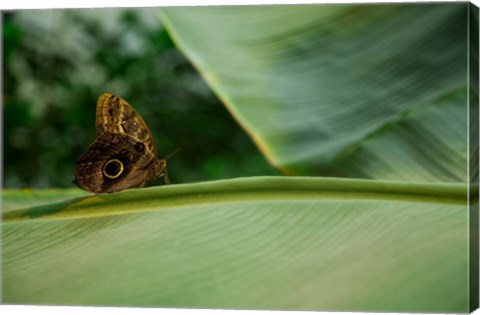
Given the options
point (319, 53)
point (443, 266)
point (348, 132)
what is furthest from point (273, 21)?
point (443, 266)

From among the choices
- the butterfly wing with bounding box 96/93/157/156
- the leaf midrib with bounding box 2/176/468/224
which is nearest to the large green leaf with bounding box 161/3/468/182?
the leaf midrib with bounding box 2/176/468/224

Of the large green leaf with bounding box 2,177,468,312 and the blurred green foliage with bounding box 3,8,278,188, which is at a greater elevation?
the blurred green foliage with bounding box 3,8,278,188

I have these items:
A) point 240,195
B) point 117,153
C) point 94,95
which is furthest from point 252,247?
point 94,95

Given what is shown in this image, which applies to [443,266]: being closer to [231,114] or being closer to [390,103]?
[390,103]

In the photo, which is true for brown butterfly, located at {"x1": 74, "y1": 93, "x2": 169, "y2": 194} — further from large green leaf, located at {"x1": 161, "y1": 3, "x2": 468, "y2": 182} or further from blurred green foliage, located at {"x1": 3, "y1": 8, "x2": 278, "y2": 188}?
large green leaf, located at {"x1": 161, "y1": 3, "x2": 468, "y2": 182}

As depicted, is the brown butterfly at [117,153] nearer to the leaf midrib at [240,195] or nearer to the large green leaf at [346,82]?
the leaf midrib at [240,195]
